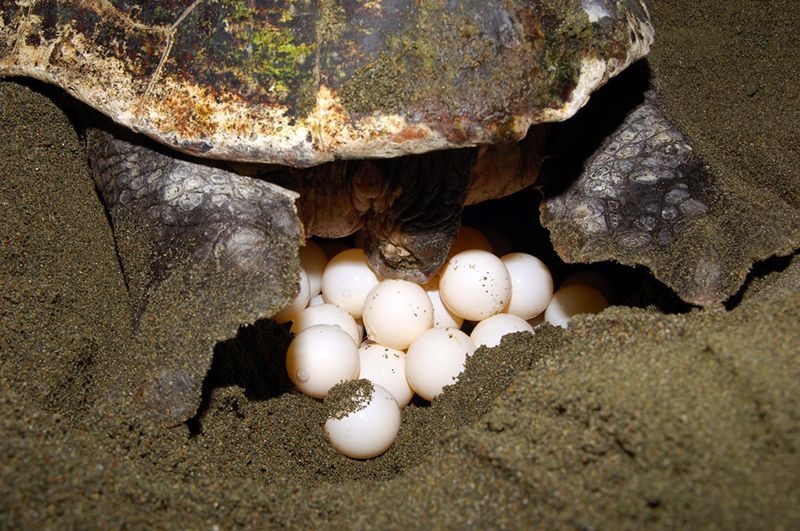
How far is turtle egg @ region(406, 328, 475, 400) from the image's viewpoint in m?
1.61

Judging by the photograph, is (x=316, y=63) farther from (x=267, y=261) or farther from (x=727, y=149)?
(x=727, y=149)

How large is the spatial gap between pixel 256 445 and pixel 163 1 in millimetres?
988

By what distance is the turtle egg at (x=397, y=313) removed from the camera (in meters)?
1.69

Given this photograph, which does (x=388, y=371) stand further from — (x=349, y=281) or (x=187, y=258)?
(x=187, y=258)

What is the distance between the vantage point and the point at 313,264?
1.90 metres

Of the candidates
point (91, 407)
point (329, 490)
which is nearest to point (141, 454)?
point (91, 407)

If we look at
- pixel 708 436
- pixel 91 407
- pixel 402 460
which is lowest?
pixel 402 460

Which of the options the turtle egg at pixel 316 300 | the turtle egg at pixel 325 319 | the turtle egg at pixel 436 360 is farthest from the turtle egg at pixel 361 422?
the turtle egg at pixel 316 300

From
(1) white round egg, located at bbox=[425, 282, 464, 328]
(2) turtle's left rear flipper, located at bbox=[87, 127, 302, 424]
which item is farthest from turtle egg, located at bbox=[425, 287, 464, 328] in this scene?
(2) turtle's left rear flipper, located at bbox=[87, 127, 302, 424]

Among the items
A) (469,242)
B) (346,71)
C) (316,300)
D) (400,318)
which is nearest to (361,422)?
(400,318)

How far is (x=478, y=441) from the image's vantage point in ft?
3.67

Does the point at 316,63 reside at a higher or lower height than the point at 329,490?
higher

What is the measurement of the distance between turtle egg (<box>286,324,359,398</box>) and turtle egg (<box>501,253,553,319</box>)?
0.48 metres

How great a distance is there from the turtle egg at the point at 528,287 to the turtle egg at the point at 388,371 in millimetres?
348
